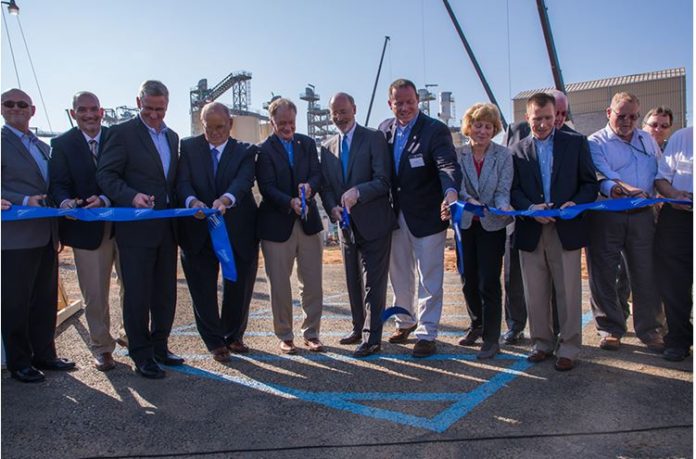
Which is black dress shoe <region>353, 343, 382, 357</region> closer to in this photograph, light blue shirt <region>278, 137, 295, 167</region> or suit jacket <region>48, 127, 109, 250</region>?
light blue shirt <region>278, 137, 295, 167</region>

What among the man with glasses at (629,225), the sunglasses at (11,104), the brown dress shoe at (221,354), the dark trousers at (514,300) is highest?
the sunglasses at (11,104)

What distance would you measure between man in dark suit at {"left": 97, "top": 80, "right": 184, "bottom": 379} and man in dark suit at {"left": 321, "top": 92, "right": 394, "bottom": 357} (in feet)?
4.62

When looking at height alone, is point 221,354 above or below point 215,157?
below

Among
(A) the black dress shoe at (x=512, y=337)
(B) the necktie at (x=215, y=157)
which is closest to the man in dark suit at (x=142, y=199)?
(B) the necktie at (x=215, y=157)

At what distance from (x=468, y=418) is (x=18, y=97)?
398 cm

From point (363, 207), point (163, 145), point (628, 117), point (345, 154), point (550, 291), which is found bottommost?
point (550, 291)

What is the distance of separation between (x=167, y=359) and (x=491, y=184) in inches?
119

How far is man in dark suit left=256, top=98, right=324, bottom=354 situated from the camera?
5.11 metres

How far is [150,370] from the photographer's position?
4539mm

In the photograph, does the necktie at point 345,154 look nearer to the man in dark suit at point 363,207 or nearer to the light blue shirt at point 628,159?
the man in dark suit at point 363,207

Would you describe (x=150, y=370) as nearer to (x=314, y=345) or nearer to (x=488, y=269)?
(x=314, y=345)

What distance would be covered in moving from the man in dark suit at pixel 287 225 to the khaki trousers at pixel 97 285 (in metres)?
1.26

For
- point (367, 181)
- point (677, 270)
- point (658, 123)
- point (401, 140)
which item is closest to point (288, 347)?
point (367, 181)

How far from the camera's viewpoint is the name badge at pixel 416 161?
503 centimetres
